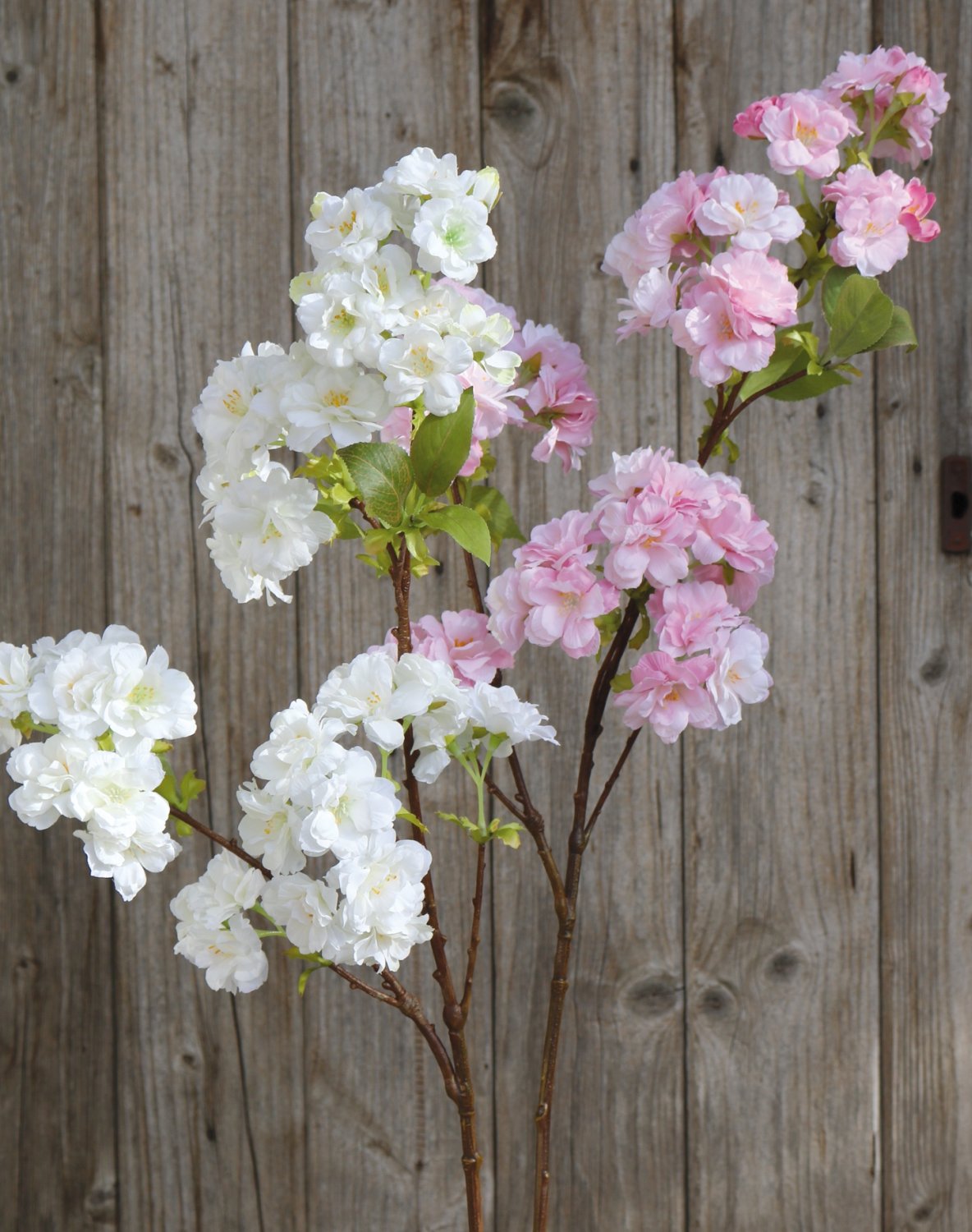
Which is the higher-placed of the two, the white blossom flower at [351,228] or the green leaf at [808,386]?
the white blossom flower at [351,228]

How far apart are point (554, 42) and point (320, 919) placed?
0.87 m

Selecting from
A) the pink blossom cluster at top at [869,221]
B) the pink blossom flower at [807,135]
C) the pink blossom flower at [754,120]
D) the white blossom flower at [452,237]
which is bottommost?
the white blossom flower at [452,237]

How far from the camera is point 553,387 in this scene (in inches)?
27.0

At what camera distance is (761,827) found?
3.56 ft

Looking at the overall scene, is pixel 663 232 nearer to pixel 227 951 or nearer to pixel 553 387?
→ pixel 553 387

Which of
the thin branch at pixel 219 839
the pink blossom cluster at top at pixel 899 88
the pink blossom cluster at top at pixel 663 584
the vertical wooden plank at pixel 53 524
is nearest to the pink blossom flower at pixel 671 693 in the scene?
the pink blossom cluster at top at pixel 663 584

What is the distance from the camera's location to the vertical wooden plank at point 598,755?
1062mm

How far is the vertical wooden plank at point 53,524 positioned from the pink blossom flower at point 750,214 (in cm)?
70

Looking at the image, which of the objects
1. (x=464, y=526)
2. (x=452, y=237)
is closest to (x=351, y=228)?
(x=452, y=237)

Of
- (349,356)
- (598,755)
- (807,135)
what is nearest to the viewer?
(349,356)

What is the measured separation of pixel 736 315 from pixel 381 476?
21 centimetres

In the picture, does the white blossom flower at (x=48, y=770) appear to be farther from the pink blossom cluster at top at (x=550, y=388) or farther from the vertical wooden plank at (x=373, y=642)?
the vertical wooden plank at (x=373, y=642)

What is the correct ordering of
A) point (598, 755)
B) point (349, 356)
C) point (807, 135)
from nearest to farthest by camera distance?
point (349, 356) → point (807, 135) → point (598, 755)

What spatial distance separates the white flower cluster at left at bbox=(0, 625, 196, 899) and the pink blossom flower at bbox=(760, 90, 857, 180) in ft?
1.41
